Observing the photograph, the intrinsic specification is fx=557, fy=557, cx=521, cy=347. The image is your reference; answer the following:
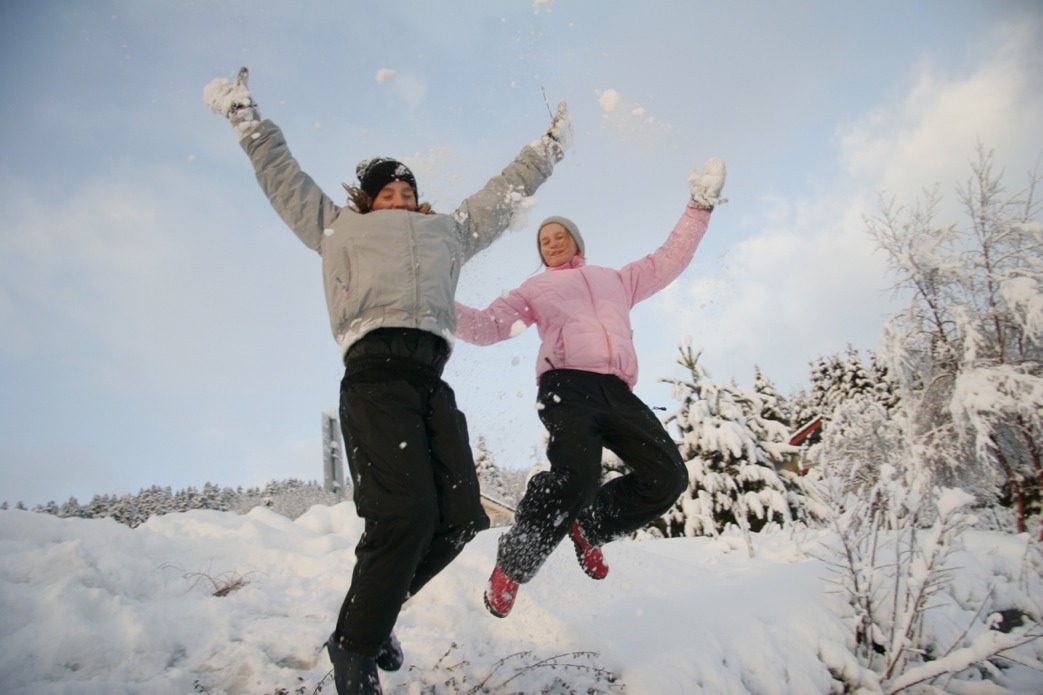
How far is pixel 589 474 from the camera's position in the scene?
10.2ft

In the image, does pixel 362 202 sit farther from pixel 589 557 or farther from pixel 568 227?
pixel 589 557

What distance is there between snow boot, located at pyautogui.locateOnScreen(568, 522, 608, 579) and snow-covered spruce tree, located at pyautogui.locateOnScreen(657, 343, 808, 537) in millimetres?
8863

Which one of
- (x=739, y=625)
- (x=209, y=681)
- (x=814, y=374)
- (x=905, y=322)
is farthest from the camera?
(x=814, y=374)

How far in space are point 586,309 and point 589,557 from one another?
157 cm

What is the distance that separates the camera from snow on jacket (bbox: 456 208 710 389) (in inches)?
139

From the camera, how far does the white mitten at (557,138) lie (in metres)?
3.74

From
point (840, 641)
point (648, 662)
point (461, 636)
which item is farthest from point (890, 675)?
point (461, 636)

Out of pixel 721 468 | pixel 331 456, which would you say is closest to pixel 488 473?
pixel 331 456

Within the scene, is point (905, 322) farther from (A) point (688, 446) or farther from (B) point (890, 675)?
(B) point (890, 675)

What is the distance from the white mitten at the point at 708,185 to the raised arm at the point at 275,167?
2.54m

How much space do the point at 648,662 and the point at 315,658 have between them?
1681 millimetres

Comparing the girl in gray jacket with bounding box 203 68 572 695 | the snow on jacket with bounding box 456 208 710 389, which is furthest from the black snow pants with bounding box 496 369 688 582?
the girl in gray jacket with bounding box 203 68 572 695

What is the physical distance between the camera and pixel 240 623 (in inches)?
118

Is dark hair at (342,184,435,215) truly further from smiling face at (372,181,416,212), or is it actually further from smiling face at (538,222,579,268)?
smiling face at (538,222,579,268)
